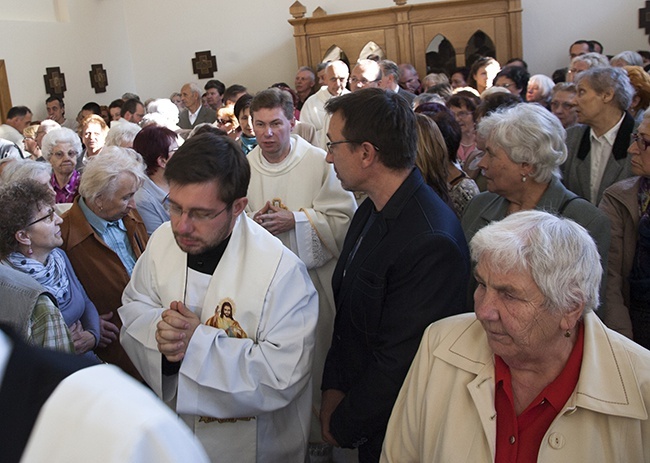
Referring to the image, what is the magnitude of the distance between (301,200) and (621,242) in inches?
69.9

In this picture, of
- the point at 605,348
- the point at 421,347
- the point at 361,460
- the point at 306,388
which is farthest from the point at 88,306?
the point at 605,348

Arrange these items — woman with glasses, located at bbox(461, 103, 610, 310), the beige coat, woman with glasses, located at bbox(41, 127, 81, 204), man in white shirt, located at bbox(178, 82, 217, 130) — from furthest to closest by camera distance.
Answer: man in white shirt, located at bbox(178, 82, 217, 130), woman with glasses, located at bbox(41, 127, 81, 204), woman with glasses, located at bbox(461, 103, 610, 310), the beige coat

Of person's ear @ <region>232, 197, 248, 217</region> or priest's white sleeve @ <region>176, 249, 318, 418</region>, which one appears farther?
person's ear @ <region>232, 197, 248, 217</region>

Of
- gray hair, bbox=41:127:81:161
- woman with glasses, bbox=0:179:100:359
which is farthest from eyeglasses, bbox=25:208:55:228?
gray hair, bbox=41:127:81:161

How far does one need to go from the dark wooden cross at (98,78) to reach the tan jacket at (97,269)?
34.3 feet

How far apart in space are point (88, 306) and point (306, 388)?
3.76ft

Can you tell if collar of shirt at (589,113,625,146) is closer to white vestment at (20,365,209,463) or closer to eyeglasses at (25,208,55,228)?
eyeglasses at (25,208,55,228)

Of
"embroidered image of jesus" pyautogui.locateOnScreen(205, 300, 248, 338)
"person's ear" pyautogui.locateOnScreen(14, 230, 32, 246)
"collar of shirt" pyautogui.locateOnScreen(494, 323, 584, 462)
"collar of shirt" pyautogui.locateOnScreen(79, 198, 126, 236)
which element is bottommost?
"collar of shirt" pyautogui.locateOnScreen(494, 323, 584, 462)

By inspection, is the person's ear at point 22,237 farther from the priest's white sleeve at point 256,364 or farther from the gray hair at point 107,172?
the priest's white sleeve at point 256,364

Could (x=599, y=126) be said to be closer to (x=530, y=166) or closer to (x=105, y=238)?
(x=530, y=166)

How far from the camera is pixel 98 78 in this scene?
13492 mm

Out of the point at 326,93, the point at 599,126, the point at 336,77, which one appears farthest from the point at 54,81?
the point at 599,126

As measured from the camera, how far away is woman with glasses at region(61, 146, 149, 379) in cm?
356

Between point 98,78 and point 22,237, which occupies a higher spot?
point 98,78
